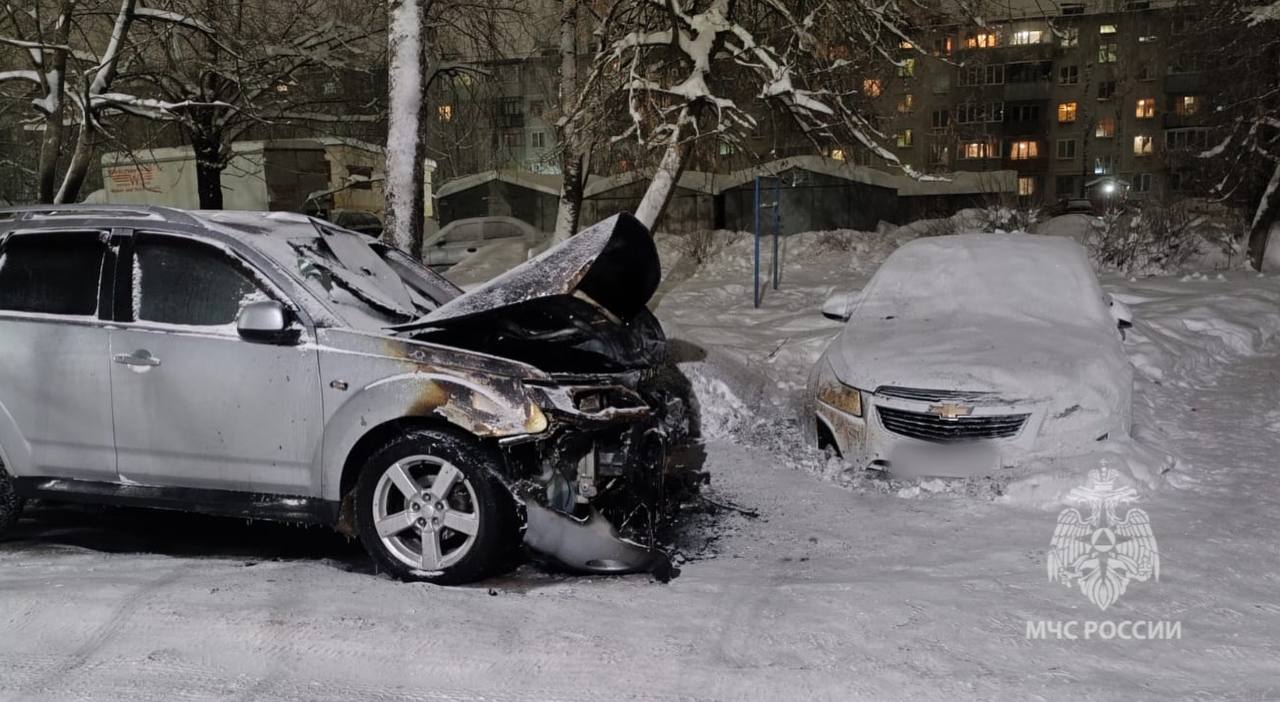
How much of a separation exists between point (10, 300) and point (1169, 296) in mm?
13376

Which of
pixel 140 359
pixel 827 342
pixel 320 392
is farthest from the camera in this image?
pixel 827 342

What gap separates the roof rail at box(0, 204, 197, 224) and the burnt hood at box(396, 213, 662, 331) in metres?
1.35

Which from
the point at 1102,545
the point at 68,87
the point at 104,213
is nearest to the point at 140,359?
the point at 104,213

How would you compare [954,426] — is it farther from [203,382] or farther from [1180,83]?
[1180,83]

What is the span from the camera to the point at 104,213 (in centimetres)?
480

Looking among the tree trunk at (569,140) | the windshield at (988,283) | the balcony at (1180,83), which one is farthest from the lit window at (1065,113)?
the windshield at (988,283)

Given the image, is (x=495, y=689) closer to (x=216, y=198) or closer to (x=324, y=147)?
(x=216, y=198)

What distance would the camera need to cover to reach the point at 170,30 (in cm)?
1342

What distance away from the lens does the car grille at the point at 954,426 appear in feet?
18.4

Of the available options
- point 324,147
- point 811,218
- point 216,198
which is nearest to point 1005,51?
point 811,218

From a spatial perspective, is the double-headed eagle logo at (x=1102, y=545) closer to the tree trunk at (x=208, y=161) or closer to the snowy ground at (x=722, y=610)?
the snowy ground at (x=722, y=610)

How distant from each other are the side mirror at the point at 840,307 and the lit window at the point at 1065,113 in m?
59.4

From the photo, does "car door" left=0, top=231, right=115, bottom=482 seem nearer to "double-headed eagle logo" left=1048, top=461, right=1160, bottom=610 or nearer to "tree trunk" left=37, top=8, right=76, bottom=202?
"double-headed eagle logo" left=1048, top=461, right=1160, bottom=610

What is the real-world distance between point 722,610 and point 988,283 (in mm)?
4475
